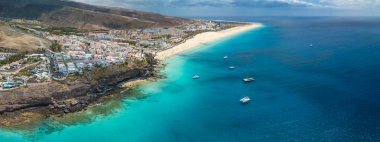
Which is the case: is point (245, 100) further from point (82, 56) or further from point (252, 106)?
point (82, 56)

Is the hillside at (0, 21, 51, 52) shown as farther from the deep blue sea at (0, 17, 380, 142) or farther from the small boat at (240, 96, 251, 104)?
the small boat at (240, 96, 251, 104)

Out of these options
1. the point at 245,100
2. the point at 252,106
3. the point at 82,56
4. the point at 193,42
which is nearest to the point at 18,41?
the point at 82,56

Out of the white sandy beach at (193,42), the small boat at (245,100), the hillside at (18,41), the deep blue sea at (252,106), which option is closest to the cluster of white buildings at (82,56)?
the hillside at (18,41)

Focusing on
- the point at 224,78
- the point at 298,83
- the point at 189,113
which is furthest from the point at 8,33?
the point at 298,83

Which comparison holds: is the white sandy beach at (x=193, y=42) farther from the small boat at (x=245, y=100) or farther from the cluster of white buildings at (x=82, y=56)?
the small boat at (x=245, y=100)

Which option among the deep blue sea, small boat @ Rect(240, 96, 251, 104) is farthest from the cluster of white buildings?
small boat @ Rect(240, 96, 251, 104)

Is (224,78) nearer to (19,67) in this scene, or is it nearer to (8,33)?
(19,67)
